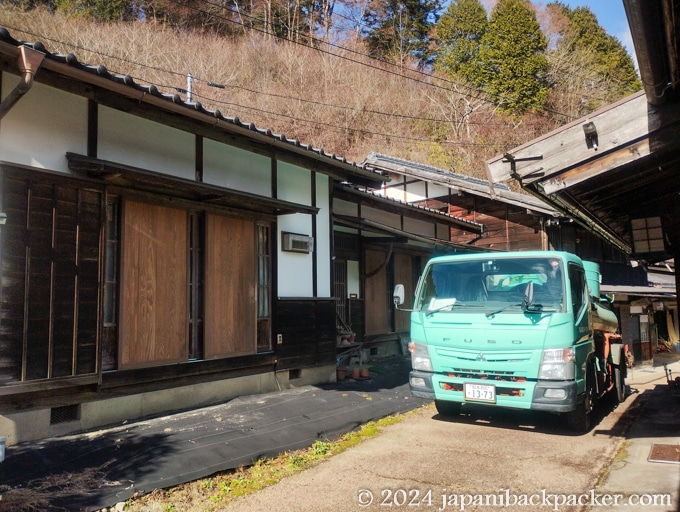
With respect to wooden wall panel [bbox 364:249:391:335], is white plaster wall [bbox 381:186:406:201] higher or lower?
higher

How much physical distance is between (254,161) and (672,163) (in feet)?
19.6

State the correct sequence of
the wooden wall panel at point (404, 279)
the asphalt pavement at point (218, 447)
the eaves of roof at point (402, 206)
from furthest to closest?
the wooden wall panel at point (404, 279), the eaves of roof at point (402, 206), the asphalt pavement at point (218, 447)

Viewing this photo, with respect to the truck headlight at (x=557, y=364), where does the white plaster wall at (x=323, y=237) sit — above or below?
above

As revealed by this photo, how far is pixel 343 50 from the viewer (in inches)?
1155

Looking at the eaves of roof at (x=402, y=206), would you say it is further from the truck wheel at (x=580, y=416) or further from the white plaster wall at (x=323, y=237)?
the truck wheel at (x=580, y=416)

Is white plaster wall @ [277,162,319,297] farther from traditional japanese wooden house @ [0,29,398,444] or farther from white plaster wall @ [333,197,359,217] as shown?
white plaster wall @ [333,197,359,217]

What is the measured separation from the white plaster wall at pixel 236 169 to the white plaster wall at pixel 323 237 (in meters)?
1.39

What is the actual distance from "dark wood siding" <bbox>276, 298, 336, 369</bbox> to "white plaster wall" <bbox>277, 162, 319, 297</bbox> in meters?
0.25

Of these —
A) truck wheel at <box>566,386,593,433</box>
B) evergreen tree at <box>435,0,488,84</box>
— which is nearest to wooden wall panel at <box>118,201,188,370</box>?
truck wheel at <box>566,386,593,433</box>

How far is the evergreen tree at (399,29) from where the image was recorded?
30853mm

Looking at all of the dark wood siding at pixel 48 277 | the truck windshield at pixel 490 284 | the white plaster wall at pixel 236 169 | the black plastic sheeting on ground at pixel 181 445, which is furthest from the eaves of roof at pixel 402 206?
the dark wood siding at pixel 48 277

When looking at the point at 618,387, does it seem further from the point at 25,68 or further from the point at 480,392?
the point at 25,68

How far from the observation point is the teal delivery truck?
589 centimetres

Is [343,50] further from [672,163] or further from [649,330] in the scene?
[672,163]
